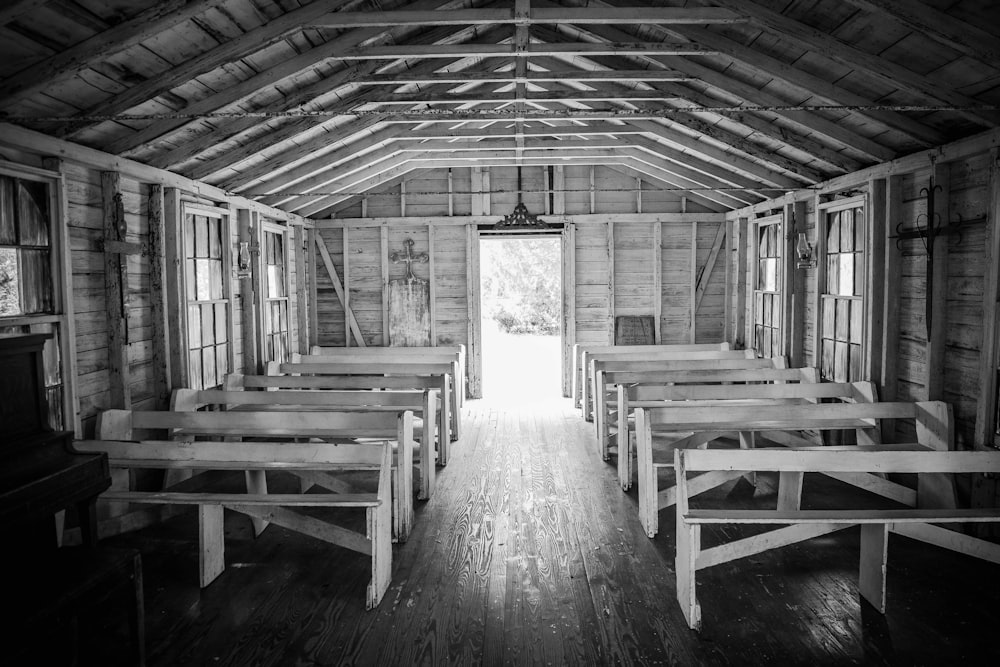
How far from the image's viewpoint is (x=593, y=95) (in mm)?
6430

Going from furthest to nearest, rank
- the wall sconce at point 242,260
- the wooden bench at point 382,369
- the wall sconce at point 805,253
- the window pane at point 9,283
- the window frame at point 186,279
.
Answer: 1. the wooden bench at point 382,369
2. the wall sconce at point 242,260
3. the wall sconce at point 805,253
4. the window frame at point 186,279
5. the window pane at point 9,283

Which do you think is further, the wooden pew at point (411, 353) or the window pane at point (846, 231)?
the wooden pew at point (411, 353)

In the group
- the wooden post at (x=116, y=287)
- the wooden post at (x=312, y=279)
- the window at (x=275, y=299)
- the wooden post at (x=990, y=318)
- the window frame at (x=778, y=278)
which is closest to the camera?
the wooden post at (x=990, y=318)

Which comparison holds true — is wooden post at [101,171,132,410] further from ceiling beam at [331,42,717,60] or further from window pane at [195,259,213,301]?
ceiling beam at [331,42,717,60]

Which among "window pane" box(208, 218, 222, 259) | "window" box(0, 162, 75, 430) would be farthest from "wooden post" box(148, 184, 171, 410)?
"window" box(0, 162, 75, 430)

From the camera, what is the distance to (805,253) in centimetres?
681

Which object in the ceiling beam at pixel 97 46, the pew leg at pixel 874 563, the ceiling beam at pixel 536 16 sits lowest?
the pew leg at pixel 874 563

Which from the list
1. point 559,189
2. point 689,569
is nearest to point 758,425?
point 689,569

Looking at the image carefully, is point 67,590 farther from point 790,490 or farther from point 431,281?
point 431,281

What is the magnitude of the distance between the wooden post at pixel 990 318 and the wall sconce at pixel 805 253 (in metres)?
2.16

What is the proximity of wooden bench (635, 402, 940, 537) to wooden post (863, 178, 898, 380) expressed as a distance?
0.66 m

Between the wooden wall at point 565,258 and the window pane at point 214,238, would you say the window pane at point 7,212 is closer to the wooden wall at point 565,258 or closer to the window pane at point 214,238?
the window pane at point 214,238

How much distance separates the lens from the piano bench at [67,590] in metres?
2.37

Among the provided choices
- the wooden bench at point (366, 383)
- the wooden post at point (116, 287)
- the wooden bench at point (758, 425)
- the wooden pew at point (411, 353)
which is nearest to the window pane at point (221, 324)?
the wooden bench at point (366, 383)
